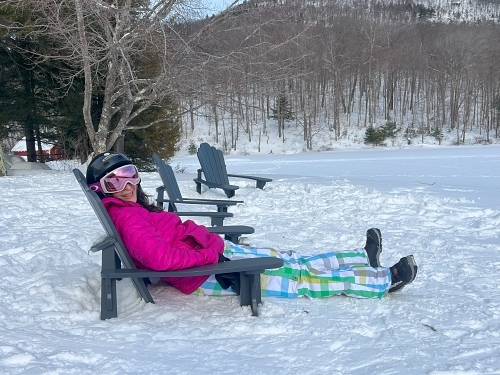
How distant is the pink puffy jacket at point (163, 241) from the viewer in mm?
2904

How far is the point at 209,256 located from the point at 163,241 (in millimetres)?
279

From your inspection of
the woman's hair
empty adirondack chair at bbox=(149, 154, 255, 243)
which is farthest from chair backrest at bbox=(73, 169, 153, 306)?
empty adirondack chair at bbox=(149, 154, 255, 243)

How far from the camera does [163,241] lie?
296 centimetres

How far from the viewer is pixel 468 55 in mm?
47375

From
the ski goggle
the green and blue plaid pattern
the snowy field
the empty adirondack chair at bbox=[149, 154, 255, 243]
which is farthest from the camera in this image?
the empty adirondack chair at bbox=[149, 154, 255, 243]

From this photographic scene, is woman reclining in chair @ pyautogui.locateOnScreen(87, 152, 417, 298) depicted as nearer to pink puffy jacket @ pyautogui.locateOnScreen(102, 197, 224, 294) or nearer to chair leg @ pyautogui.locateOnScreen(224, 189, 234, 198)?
pink puffy jacket @ pyautogui.locateOnScreen(102, 197, 224, 294)

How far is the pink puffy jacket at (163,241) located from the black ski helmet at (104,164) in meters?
0.20

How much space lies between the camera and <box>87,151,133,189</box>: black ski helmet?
10.7 ft

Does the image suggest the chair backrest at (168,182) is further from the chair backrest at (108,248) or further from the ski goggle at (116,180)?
the chair backrest at (108,248)

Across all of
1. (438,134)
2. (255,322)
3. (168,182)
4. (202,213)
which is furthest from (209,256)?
(438,134)

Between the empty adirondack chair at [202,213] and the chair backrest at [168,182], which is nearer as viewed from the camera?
the empty adirondack chair at [202,213]

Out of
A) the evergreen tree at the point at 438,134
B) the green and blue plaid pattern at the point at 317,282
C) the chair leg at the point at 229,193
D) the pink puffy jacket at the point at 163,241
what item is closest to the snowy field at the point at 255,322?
the green and blue plaid pattern at the point at 317,282

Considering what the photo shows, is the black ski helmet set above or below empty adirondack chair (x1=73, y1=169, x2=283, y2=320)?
above

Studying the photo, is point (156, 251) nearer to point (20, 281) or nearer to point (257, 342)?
point (257, 342)
